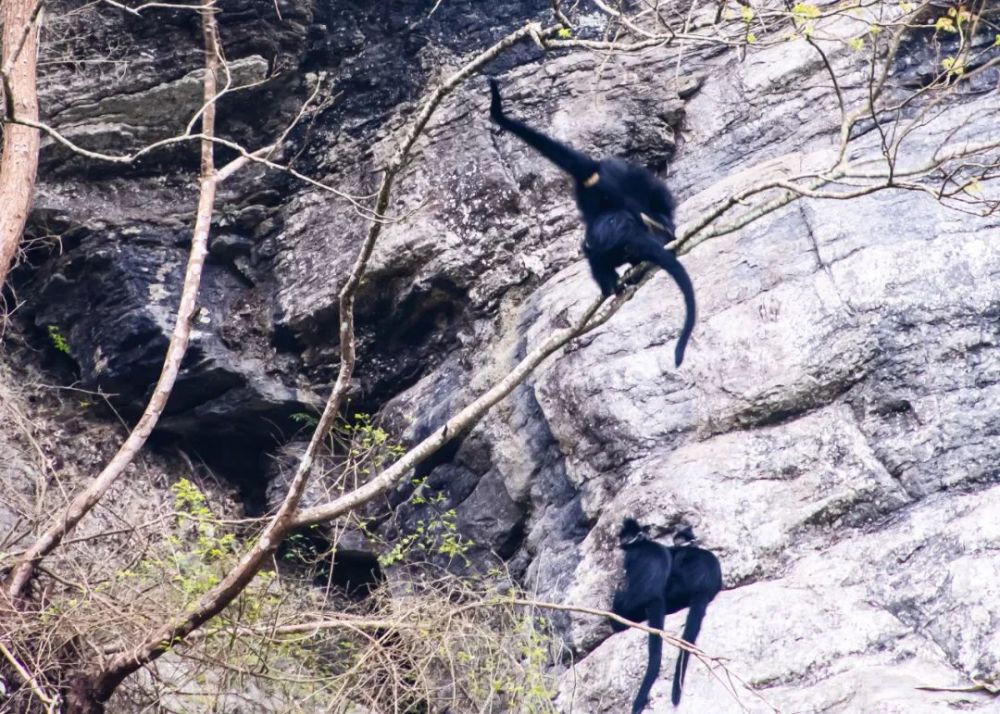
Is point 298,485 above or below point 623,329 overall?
above

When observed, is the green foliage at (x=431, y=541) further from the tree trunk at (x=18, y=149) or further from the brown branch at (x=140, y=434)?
the tree trunk at (x=18, y=149)

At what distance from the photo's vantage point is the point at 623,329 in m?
8.17

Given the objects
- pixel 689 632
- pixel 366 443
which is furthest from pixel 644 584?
pixel 366 443

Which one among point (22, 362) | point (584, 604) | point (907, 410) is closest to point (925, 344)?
point (907, 410)

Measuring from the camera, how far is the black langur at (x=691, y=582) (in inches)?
262

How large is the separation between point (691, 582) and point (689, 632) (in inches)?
11.7

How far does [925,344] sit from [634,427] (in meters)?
1.94

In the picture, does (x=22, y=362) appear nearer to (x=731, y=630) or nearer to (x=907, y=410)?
(x=731, y=630)

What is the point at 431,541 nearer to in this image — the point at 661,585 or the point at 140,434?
the point at 661,585

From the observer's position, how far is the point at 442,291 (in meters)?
9.45

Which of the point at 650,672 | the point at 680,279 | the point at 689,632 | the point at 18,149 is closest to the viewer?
the point at 650,672

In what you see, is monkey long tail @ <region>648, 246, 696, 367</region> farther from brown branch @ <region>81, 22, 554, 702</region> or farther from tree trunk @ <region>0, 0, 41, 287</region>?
tree trunk @ <region>0, 0, 41, 287</region>

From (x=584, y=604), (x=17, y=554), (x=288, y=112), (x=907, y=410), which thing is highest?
(x=288, y=112)

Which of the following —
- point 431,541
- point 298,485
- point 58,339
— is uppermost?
point 298,485
